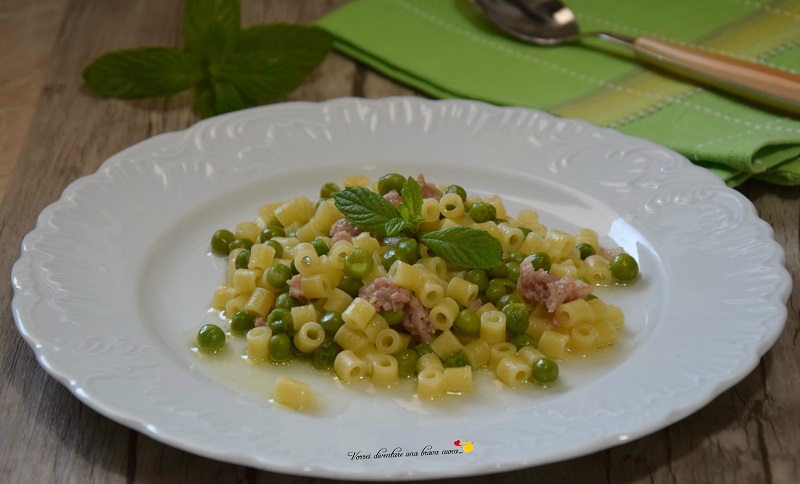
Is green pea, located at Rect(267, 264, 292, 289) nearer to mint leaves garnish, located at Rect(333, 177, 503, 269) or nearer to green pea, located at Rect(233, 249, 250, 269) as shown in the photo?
green pea, located at Rect(233, 249, 250, 269)

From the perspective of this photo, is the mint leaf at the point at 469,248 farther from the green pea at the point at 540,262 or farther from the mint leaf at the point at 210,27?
the mint leaf at the point at 210,27

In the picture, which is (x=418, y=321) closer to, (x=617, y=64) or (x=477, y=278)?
(x=477, y=278)

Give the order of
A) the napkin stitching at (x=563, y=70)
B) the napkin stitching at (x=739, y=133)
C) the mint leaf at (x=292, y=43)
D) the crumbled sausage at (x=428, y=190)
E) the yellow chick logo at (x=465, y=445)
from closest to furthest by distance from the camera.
Answer: the yellow chick logo at (x=465, y=445) → the crumbled sausage at (x=428, y=190) → the napkin stitching at (x=739, y=133) → the napkin stitching at (x=563, y=70) → the mint leaf at (x=292, y=43)

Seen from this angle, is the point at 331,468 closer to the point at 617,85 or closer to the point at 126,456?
the point at 126,456

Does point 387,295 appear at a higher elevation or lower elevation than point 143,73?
higher

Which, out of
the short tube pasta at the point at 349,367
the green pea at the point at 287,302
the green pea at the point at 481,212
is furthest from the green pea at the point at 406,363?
the green pea at the point at 481,212

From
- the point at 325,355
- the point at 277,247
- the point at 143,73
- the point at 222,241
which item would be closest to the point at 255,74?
the point at 143,73
